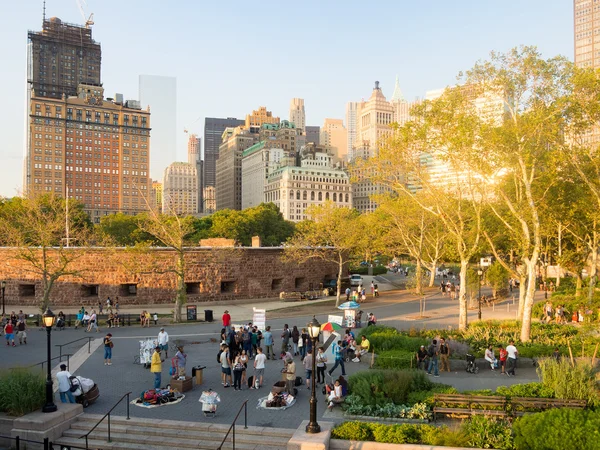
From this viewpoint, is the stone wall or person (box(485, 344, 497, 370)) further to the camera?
the stone wall

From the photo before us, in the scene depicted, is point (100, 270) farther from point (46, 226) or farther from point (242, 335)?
point (242, 335)

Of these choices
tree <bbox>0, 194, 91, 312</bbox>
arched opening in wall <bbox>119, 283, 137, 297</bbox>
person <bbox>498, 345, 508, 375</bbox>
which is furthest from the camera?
arched opening in wall <bbox>119, 283, 137, 297</bbox>

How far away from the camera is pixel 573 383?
12773mm

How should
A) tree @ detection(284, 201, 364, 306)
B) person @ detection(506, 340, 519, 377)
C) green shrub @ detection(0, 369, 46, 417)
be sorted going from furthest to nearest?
tree @ detection(284, 201, 364, 306)
person @ detection(506, 340, 519, 377)
green shrub @ detection(0, 369, 46, 417)

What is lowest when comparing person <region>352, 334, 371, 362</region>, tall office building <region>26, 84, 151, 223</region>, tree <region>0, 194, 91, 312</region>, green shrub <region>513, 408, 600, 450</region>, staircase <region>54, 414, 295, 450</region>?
staircase <region>54, 414, 295, 450</region>

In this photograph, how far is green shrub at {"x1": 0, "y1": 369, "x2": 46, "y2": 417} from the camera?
41.4 feet

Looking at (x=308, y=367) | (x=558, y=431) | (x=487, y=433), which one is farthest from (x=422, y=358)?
(x=558, y=431)

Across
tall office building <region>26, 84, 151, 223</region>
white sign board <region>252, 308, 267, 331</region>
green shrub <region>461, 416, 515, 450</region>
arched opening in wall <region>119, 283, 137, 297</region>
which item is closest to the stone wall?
arched opening in wall <region>119, 283, 137, 297</region>

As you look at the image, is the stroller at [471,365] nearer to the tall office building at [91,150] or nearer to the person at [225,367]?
the person at [225,367]

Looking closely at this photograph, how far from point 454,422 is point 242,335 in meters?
9.88

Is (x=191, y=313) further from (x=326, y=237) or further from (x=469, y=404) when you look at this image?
(x=469, y=404)

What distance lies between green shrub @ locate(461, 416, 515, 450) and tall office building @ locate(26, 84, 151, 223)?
432ft

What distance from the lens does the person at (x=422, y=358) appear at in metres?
18.4

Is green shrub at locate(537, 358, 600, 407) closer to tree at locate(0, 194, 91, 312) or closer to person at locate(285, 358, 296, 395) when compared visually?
person at locate(285, 358, 296, 395)
